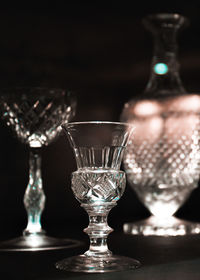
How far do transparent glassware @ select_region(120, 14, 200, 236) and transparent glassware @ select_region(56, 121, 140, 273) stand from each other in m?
0.40

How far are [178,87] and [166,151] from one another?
0.15 metres

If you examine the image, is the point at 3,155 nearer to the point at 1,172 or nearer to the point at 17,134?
the point at 1,172

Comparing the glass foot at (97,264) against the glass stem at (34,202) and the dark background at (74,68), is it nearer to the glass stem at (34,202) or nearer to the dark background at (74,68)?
the glass stem at (34,202)

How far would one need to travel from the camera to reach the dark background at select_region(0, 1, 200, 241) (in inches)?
49.5

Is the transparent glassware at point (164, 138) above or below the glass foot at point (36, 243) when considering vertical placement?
above

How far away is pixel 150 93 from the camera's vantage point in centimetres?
130

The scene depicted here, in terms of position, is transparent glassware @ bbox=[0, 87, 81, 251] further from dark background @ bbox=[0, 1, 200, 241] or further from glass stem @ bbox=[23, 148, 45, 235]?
dark background @ bbox=[0, 1, 200, 241]

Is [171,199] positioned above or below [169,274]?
above

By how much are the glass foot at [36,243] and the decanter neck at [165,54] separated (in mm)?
430

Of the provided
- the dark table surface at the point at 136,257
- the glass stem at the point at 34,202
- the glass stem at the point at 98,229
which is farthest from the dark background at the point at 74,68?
the glass stem at the point at 98,229

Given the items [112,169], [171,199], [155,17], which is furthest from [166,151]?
[112,169]

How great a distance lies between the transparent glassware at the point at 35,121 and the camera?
102 centimetres

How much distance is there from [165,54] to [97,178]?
0.57m

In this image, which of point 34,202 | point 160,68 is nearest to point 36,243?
point 34,202
